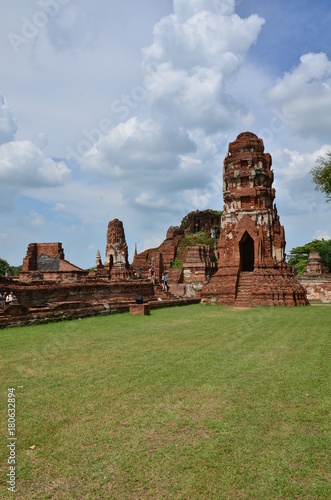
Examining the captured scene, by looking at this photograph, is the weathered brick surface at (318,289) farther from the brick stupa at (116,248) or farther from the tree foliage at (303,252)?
the tree foliage at (303,252)

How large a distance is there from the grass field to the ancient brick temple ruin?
35.6 ft

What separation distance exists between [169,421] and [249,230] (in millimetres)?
16794

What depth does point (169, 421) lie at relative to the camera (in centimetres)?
377

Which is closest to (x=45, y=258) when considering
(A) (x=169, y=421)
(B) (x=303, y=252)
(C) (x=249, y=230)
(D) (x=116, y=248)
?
(D) (x=116, y=248)

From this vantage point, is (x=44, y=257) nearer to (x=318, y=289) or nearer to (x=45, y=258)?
(x=45, y=258)

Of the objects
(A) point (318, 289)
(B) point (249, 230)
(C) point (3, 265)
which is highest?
(C) point (3, 265)

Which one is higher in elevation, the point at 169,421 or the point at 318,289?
the point at 318,289

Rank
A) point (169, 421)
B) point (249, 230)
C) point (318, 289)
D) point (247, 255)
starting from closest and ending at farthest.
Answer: point (169, 421) → point (249, 230) → point (318, 289) → point (247, 255)

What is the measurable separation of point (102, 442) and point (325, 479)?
1816 mm

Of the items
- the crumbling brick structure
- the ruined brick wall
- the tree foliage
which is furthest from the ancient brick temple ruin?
the tree foliage

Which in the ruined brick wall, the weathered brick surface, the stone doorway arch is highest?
the ruined brick wall

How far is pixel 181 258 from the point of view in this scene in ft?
152

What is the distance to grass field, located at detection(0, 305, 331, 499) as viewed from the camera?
278 centimetres

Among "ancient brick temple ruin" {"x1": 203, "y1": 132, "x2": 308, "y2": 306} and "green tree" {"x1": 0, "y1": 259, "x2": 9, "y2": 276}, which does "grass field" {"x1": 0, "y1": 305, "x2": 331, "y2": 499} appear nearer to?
"ancient brick temple ruin" {"x1": 203, "y1": 132, "x2": 308, "y2": 306}
